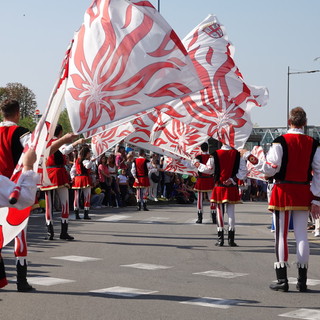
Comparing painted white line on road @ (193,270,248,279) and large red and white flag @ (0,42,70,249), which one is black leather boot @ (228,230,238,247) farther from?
large red and white flag @ (0,42,70,249)

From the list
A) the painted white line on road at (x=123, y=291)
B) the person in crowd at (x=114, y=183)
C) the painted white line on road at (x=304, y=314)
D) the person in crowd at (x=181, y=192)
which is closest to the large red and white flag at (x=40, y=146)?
the painted white line on road at (x=123, y=291)

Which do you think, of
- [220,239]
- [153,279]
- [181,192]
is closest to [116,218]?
[220,239]

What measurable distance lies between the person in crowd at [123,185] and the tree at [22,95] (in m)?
49.2

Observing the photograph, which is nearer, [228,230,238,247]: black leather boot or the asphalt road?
the asphalt road

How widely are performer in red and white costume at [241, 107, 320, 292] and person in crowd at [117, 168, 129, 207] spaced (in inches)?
704

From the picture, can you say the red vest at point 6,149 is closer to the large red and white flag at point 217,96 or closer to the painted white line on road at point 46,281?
the painted white line on road at point 46,281

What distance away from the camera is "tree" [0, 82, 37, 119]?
75.5 meters

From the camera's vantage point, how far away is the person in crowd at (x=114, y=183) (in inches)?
1010

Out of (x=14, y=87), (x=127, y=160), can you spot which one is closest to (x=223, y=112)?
(x=127, y=160)

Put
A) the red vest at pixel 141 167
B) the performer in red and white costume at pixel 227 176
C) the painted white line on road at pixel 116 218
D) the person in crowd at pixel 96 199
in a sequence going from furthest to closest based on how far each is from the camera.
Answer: the person in crowd at pixel 96 199 < the red vest at pixel 141 167 < the painted white line on road at pixel 116 218 < the performer in red and white costume at pixel 227 176

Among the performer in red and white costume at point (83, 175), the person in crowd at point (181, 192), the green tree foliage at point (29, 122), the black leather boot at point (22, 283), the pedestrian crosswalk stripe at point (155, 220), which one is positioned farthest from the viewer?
the green tree foliage at point (29, 122)

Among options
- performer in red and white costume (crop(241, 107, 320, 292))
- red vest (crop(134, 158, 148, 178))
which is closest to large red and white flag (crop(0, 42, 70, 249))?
performer in red and white costume (crop(241, 107, 320, 292))

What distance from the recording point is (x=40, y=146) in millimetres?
7352

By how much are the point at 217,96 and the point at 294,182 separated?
22.1ft
